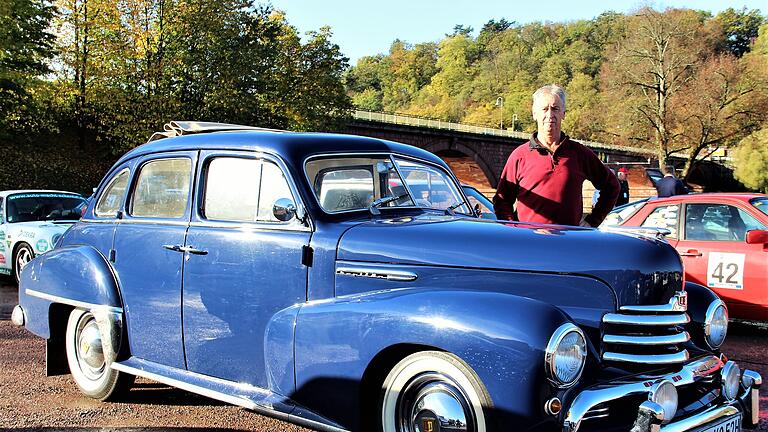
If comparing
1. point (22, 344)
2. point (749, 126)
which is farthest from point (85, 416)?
point (749, 126)

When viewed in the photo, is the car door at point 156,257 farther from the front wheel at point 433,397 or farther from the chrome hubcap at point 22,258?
the chrome hubcap at point 22,258

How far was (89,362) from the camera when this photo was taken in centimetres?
513

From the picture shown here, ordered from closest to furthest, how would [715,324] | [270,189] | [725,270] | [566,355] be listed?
[566,355], [715,324], [270,189], [725,270]

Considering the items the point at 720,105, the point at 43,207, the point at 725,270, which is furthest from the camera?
the point at 720,105

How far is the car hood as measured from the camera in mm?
3307

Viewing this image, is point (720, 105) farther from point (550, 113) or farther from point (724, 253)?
point (550, 113)

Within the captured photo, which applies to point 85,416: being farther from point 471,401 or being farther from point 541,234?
point 541,234

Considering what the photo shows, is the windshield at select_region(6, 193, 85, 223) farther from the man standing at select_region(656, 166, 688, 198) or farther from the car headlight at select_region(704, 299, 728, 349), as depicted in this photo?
the man standing at select_region(656, 166, 688, 198)

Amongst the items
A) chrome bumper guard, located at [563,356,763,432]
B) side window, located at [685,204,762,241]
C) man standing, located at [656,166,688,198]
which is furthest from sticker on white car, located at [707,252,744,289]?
man standing, located at [656,166,688,198]

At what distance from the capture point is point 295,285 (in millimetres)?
3830

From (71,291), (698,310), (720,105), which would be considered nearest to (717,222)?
(698,310)

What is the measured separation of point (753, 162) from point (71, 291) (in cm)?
6255

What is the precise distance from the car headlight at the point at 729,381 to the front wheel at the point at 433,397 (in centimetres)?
137

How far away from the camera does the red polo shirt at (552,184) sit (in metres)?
4.70
